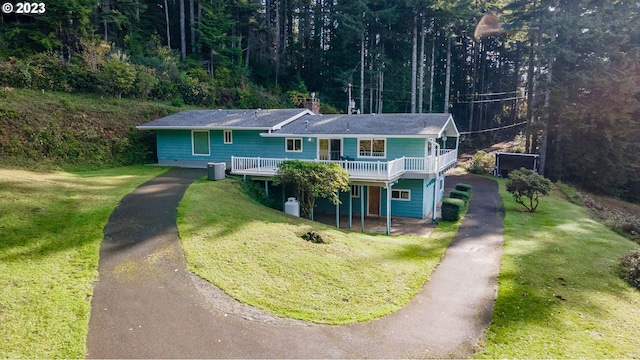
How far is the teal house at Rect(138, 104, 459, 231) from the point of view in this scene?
17.3 meters

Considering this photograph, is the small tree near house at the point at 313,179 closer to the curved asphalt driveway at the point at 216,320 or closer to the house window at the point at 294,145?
the house window at the point at 294,145

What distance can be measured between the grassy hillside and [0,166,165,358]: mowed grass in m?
4.26

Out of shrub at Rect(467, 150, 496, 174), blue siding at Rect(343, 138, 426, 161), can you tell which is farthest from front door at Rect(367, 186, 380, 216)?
shrub at Rect(467, 150, 496, 174)

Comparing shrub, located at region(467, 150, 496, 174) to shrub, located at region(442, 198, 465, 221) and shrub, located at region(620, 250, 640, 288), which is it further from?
shrub, located at region(620, 250, 640, 288)

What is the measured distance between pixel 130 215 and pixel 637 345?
41.9ft

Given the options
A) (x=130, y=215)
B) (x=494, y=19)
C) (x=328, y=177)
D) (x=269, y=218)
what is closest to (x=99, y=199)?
(x=130, y=215)

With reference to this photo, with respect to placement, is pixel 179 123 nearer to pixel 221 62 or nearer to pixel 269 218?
pixel 269 218

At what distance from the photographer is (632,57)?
95.1 ft

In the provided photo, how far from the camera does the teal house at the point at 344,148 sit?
1727 centimetres

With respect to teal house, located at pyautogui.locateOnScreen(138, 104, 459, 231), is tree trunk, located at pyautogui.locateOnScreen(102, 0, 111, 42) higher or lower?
higher

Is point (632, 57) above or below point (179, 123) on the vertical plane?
above

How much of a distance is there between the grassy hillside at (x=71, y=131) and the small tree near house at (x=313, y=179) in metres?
12.0

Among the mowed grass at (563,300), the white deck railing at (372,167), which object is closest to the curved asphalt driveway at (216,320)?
the mowed grass at (563,300)

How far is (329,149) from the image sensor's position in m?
19.4
